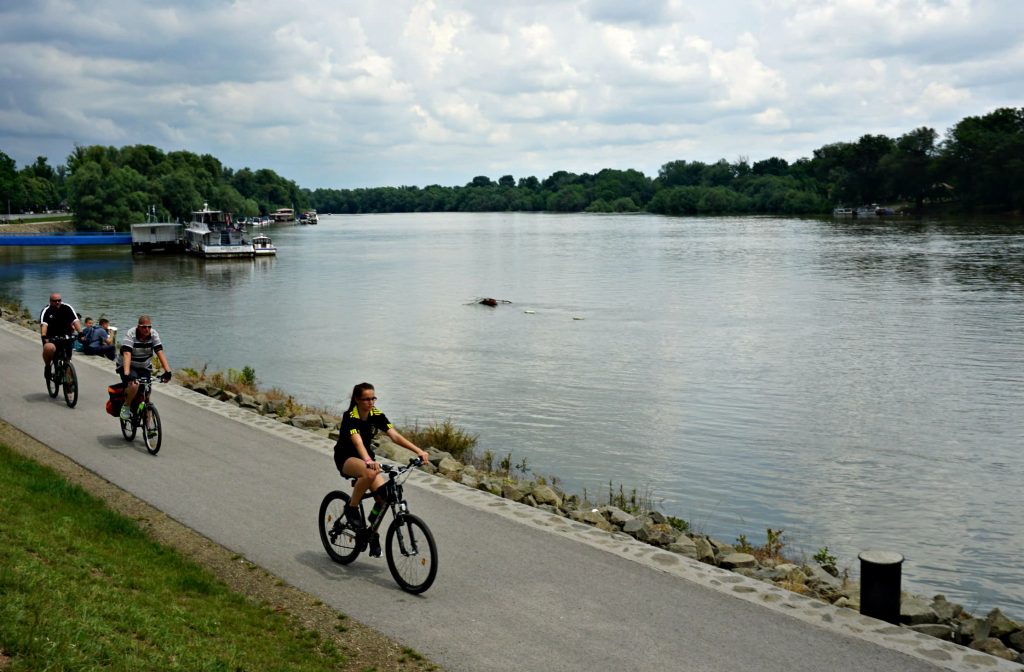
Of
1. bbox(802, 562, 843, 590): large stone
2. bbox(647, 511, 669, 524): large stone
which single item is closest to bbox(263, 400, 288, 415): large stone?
bbox(647, 511, 669, 524): large stone

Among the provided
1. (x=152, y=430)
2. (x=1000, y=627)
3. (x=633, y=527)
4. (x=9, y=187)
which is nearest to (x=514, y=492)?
(x=633, y=527)

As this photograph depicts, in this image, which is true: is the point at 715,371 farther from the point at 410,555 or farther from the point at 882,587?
the point at 410,555

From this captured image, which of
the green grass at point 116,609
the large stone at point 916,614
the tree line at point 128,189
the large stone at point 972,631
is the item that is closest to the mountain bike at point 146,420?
the green grass at point 116,609

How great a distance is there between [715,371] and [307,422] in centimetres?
1657

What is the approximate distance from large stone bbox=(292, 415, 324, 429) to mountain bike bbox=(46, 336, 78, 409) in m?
4.39

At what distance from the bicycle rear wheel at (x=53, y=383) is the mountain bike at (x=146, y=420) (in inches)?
175

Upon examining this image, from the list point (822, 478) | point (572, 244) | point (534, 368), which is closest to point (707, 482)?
point (822, 478)

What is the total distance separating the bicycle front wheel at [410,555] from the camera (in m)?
8.97

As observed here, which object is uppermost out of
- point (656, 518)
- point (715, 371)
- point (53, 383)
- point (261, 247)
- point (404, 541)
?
point (261, 247)

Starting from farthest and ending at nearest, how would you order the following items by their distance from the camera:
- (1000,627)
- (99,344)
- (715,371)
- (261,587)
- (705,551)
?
(715,371), (99,344), (705,551), (261,587), (1000,627)

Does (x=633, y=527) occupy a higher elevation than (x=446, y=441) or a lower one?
higher

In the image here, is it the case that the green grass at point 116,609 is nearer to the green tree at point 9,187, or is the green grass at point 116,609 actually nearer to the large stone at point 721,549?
the large stone at point 721,549

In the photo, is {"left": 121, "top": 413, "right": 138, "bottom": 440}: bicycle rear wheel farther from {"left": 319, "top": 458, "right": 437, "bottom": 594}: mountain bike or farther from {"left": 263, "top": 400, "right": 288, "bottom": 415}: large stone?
{"left": 319, "top": 458, "right": 437, "bottom": 594}: mountain bike

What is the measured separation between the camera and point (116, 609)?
7371mm
